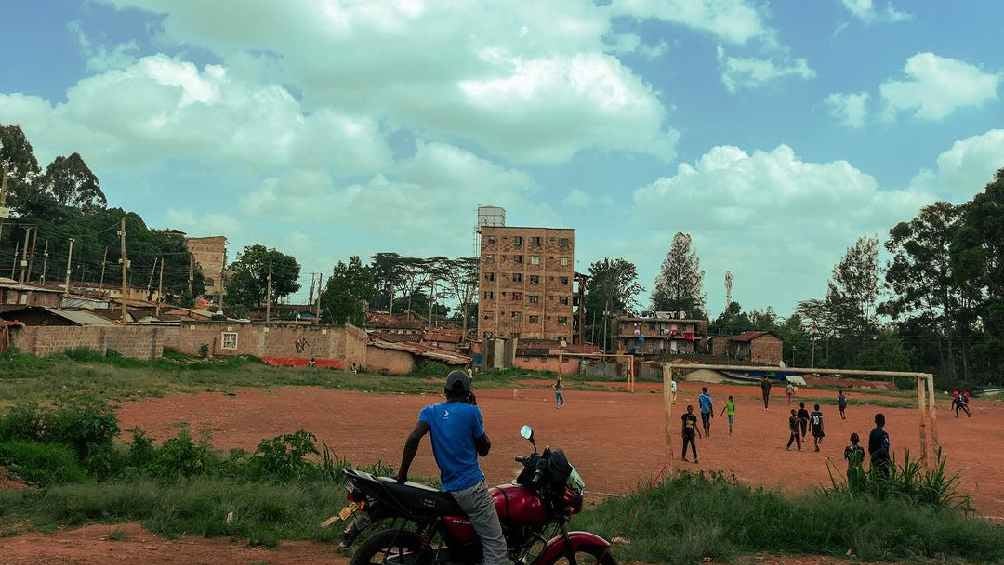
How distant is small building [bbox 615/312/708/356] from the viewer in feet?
273

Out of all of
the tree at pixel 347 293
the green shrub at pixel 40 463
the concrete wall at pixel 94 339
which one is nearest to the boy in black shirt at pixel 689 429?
the green shrub at pixel 40 463

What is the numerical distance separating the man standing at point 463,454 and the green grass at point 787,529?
9.27ft

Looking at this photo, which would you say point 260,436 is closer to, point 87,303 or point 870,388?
point 87,303

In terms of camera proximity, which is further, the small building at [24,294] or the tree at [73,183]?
the tree at [73,183]

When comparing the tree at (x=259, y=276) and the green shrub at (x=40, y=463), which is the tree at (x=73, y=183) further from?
the green shrub at (x=40, y=463)

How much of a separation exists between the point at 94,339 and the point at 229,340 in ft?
38.6

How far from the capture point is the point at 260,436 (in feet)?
59.3

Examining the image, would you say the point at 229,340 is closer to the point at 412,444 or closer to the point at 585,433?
the point at 585,433

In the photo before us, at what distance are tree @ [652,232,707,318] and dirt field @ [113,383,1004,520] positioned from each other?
57.9 meters

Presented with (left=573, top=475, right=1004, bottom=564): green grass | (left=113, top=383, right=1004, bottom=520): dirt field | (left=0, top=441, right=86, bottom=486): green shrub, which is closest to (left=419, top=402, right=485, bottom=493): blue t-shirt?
(left=573, top=475, right=1004, bottom=564): green grass

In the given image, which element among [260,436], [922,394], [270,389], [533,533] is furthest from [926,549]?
[270,389]

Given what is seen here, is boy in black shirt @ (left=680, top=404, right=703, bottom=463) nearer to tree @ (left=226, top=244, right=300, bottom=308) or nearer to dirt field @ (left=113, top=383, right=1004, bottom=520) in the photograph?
dirt field @ (left=113, top=383, right=1004, bottom=520)

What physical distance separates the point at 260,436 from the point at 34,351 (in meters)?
21.4

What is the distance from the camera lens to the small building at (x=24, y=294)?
48062 mm
